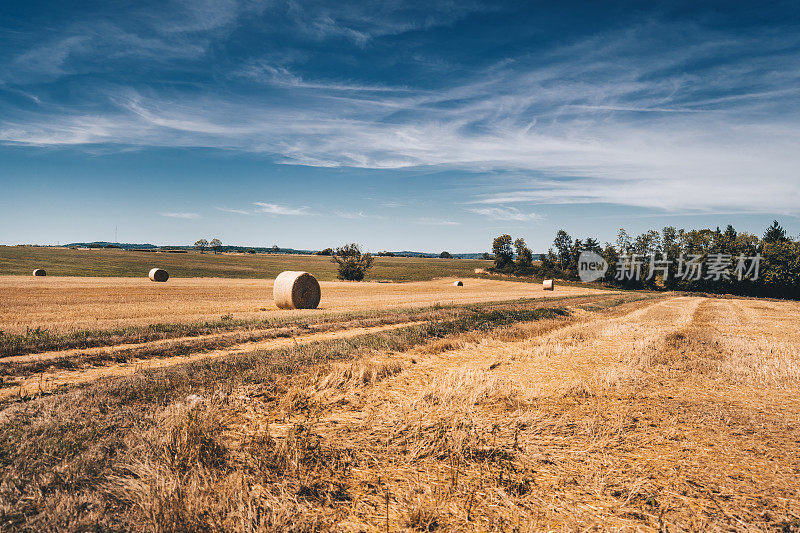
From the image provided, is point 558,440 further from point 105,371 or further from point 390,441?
point 105,371

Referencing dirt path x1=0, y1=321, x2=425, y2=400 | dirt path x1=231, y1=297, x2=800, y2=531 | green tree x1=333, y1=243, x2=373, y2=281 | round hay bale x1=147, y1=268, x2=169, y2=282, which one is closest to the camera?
dirt path x1=231, y1=297, x2=800, y2=531

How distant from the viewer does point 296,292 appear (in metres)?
25.3

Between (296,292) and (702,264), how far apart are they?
87.1m

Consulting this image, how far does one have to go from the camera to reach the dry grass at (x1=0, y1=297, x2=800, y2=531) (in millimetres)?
3990

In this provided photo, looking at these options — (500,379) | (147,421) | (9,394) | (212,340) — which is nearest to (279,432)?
(147,421)

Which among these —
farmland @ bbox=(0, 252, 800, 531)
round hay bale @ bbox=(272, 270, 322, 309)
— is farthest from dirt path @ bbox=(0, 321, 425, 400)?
round hay bale @ bbox=(272, 270, 322, 309)

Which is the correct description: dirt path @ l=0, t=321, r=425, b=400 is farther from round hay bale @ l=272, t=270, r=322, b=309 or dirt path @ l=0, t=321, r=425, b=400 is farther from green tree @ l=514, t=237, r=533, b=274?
green tree @ l=514, t=237, r=533, b=274

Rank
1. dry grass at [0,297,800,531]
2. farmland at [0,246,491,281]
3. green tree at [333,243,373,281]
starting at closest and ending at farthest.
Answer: dry grass at [0,297,800,531] < farmland at [0,246,491,281] < green tree at [333,243,373,281]

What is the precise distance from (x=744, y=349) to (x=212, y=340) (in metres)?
18.3

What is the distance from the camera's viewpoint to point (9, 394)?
24.3ft

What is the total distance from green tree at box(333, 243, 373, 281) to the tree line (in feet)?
156

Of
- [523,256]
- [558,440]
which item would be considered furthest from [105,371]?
[523,256]

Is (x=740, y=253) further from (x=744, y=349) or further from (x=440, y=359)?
(x=440, y=359)

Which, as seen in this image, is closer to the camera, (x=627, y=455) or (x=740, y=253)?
(x=627, y=455)
